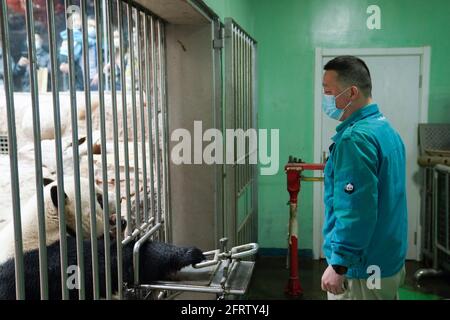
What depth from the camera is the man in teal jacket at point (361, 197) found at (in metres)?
1.75

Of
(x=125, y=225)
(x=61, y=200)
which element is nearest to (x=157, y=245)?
(x=125, y=225)

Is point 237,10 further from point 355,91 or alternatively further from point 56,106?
point 56,106

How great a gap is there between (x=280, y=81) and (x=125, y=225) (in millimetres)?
2833

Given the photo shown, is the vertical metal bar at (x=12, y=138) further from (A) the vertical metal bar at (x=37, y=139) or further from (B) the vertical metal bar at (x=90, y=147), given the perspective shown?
(B) the vertical metal bar at (x=90, y=147)

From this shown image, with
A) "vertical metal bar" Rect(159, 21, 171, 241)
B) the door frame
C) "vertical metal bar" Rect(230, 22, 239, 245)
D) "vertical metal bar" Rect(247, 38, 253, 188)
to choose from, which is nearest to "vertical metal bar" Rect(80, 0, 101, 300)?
"vertical metal bar" Rect(159, 21, 171, 241)

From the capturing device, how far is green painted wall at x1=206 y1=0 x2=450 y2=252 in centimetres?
415

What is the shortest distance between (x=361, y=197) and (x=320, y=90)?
2.78 m

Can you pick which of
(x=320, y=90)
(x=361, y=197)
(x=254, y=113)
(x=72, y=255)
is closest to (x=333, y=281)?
(x=361, y=197)

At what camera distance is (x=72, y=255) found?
1520 mm

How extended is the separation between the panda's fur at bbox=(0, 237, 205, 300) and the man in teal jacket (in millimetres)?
597

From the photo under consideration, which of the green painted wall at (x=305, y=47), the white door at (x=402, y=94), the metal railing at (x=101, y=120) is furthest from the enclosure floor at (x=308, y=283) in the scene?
the metal railing at (x=101, y=120)

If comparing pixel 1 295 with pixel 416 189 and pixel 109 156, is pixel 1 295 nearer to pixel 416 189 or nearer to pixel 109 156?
pixel 109 156

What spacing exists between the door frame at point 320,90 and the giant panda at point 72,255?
289 centimetres

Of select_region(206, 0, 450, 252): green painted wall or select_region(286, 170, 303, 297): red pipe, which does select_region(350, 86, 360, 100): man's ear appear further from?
select_region(206, 0, 450, 252): green painted wall
